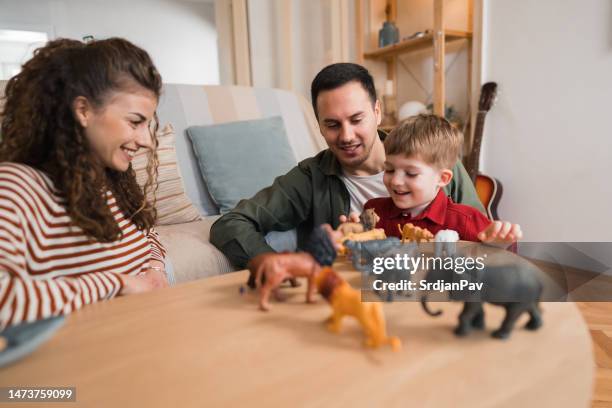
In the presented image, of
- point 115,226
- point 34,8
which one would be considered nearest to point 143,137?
point 115,226

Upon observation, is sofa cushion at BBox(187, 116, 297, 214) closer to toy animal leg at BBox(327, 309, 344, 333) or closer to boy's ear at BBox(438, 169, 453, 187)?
boy's ear at BBox(438, 169, 453, 187)

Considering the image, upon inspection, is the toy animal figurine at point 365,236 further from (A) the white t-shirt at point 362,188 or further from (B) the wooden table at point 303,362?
(A) the white t-shirt at point 362,188

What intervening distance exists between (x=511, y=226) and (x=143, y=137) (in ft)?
2.27

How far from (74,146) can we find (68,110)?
61mm

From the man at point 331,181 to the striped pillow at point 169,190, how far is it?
0.37 metres

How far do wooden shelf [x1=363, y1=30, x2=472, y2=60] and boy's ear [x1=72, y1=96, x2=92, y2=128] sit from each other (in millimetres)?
2257

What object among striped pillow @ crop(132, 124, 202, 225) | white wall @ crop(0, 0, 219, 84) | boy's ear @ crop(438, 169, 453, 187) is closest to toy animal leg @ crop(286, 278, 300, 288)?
boy's ear @ crop(438, 169, 453, 187)

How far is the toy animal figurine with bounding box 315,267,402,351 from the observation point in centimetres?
50

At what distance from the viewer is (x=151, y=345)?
1.75ft

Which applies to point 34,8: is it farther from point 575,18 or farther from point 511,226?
point 511,226

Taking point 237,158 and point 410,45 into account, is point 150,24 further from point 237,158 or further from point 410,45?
point 237,158

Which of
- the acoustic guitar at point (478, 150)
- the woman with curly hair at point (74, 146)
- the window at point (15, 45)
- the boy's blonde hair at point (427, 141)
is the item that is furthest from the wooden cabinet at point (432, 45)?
the window at point (15, 45)

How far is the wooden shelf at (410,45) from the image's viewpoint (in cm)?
255

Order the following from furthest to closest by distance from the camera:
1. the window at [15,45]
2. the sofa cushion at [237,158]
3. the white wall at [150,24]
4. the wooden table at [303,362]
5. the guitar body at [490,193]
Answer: the window at [15,45], the white wall at [150,24], the guitar body at [490,193], the sofa cushion at [237,158], the wooden table at [303,362]
